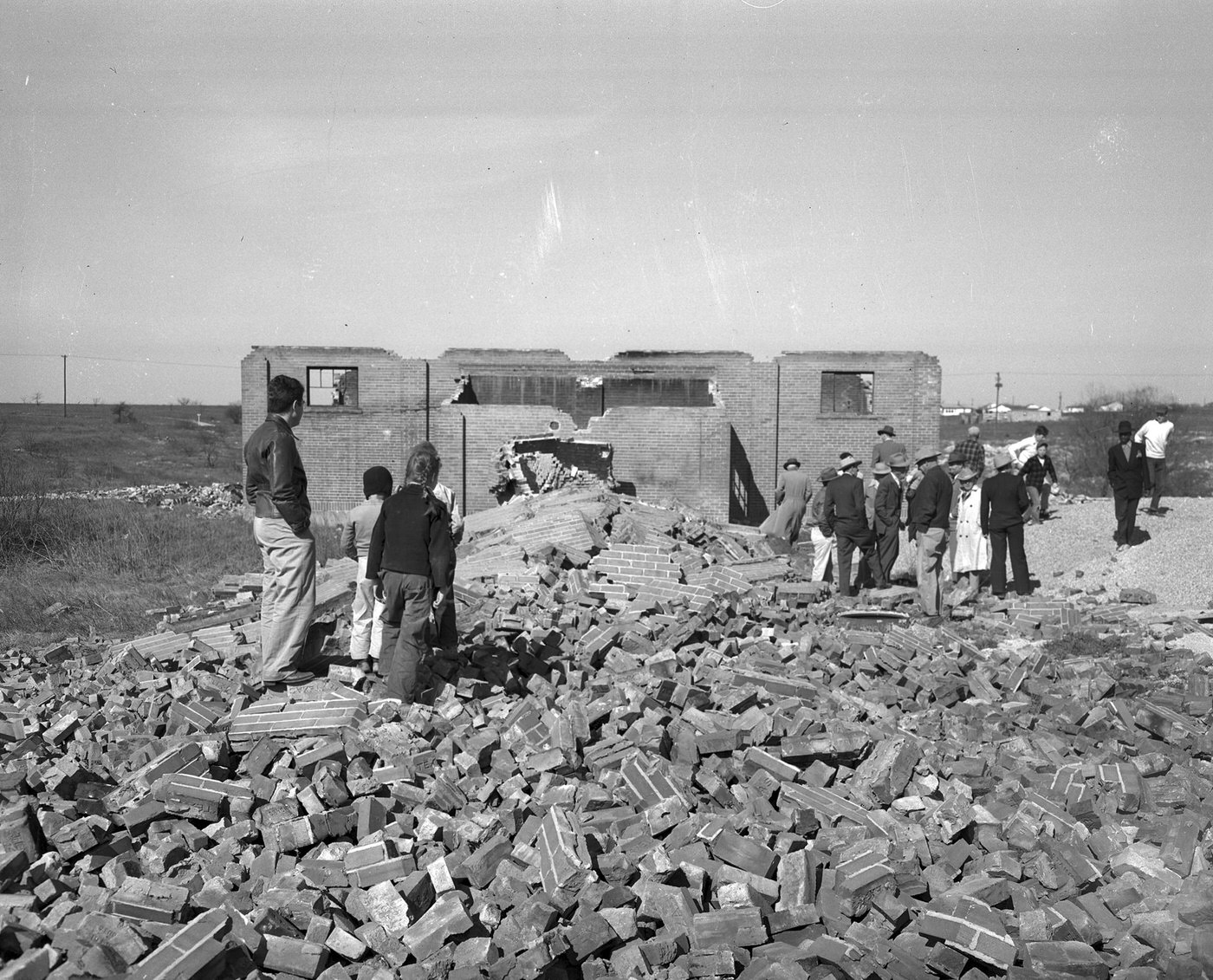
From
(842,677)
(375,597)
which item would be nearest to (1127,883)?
(842,677)

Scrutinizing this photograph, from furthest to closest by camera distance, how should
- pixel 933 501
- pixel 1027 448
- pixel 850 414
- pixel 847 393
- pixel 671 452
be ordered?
pixel 847 393, pixel 850 414, pixel 671 452, pixel 1027 448, pixel 933 501

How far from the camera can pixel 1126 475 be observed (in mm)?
12070

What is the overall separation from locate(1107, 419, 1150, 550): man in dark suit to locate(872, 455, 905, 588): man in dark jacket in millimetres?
4057

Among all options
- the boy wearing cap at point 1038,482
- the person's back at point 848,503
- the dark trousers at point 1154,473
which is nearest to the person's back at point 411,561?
the person's back at point 848,503

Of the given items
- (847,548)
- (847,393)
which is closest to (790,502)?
(847,548)

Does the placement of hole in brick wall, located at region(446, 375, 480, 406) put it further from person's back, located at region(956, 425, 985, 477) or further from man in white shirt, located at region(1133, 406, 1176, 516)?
man in white shirt, located at region(1133, 406, 1176, 516)

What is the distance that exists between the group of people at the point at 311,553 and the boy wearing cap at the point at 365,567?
0.18 meters

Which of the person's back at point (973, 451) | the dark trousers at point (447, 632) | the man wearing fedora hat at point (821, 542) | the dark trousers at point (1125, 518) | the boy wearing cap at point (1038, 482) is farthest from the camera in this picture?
the boy wearing cap at point (1038, 482)

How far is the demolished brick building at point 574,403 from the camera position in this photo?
1988 cm

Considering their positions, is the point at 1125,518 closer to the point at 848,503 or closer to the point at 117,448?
the point at 848,503

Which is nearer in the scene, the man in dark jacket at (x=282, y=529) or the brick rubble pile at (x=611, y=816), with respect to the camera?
the brick rubble pile at (x=611, y=816)

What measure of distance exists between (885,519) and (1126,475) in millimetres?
4592

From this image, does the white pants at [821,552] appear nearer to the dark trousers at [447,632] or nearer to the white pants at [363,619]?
the dark trousers at [447,632]

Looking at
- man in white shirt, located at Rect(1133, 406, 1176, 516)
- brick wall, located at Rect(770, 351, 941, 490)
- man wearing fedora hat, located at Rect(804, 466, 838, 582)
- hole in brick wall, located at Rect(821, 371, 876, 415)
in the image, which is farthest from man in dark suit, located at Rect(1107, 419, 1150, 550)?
hole in brick wall, located at Rect(821, 371, 876, 415)
